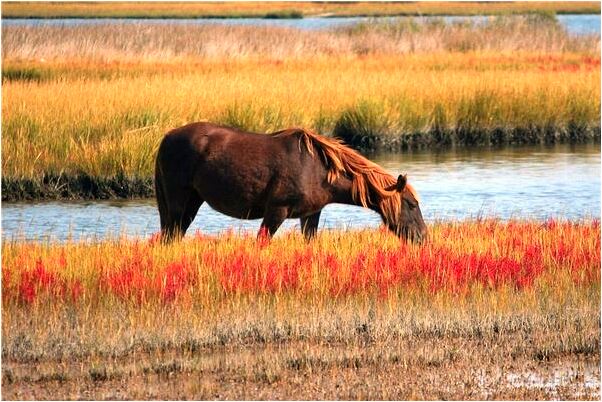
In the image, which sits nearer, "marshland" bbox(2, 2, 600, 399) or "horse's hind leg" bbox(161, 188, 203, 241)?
"marshland" bbox(2, 2, 600, 399)

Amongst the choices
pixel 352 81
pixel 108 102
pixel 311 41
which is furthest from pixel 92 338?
pixel 311 41

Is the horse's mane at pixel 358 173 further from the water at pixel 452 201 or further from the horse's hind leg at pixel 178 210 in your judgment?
the water at pixel 452 201

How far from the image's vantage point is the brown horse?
29.3ft

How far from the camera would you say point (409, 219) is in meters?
9.03

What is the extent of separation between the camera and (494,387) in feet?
20.6

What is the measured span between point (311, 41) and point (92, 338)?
73.4ft

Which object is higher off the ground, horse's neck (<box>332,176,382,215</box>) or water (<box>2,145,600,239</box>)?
horse's neck (<box>332,176,382,215</box>)

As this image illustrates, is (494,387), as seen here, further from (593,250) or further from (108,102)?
(108,102)

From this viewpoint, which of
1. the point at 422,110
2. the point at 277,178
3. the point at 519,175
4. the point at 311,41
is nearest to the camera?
the point at 277,178

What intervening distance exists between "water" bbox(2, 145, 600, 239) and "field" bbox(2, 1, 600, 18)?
4016 centimetres

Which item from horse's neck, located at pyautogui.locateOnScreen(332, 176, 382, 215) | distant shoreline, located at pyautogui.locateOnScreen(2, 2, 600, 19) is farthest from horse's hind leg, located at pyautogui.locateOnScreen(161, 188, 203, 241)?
distant shoreline, located at pyautogui.locateOnScreen(2, 2, 600, 19)

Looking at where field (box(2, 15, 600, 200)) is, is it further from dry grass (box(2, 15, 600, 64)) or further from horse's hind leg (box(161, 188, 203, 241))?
horse's hind leg (box(161, 188, 203, 241))

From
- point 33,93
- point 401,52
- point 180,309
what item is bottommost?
point 401,52

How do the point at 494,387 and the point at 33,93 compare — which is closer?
the point at 494,387
